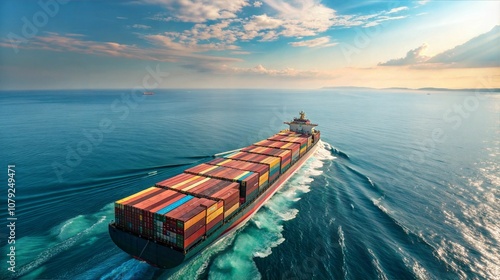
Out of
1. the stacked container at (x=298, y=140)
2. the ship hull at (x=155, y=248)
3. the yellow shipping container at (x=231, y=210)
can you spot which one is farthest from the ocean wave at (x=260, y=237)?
the stacked container at (x=298, y=140)

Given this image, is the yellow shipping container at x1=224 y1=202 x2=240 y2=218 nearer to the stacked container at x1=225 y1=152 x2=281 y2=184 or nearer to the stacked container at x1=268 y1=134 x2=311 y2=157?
the stacked container at x1=225 y1=152 x2=281 y2=184

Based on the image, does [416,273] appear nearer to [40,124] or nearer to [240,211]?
[240,211]

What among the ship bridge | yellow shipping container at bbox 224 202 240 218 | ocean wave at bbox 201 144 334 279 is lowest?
ocean wave at bbox 201 144 334 279

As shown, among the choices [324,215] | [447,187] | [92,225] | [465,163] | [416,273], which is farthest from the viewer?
[465,163]

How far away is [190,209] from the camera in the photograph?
28.3m

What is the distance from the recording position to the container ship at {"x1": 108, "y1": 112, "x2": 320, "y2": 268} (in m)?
26.6

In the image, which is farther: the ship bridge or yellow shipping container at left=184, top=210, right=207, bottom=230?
the ship bridge

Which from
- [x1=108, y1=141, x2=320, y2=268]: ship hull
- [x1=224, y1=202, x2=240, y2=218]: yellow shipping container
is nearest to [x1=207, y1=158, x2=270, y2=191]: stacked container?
[x1=224, y1=202, x2=240, y2=218]: yellow shipping container

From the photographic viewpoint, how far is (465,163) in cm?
6431

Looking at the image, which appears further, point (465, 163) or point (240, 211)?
point (465, 163)

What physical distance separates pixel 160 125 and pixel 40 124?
5135 cm

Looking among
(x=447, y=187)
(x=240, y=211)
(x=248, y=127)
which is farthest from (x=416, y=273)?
(x=248, y=127)

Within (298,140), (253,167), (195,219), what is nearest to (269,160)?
(253,167)

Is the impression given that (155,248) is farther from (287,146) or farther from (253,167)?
(287,146)
